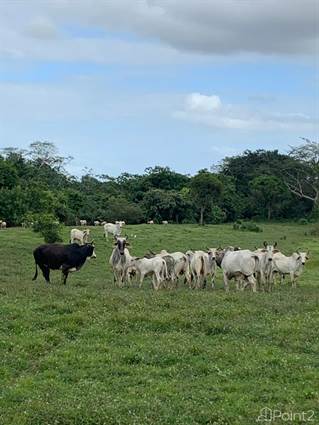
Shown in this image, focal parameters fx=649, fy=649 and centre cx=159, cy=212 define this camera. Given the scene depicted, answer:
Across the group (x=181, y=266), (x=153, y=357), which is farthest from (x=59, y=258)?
(x=153, y=357)

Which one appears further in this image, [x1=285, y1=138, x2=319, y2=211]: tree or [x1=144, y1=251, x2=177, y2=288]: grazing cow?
[x1=285, y1=138, x2=319, y2=211]: tree

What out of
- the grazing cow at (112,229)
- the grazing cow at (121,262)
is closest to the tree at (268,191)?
the grazing cow at (112,229)

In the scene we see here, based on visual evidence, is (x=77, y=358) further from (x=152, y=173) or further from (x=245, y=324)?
(x=152, y=173)

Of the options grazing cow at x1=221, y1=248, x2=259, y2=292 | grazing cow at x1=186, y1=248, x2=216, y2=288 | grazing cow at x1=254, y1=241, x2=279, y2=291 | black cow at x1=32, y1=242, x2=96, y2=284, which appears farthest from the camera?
grazing cow at x1=186, y1=248, x2=216, y2=288

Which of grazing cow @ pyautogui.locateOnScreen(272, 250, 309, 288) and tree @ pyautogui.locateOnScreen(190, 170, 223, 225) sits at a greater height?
tree @ pyautogui.locateOnScreen(190, 170, 223, 225)

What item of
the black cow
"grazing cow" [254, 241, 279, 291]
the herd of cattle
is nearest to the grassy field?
the herd of cattle

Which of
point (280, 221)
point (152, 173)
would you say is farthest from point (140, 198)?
point (280, 221)

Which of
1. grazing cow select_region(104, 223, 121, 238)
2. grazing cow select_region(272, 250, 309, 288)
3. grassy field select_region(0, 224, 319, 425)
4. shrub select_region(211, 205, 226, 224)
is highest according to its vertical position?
shrub select_region(211, 205, 226, 224)

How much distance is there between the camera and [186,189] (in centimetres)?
7338

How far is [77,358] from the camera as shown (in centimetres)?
1133

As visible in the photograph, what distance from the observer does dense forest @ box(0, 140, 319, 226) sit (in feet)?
213

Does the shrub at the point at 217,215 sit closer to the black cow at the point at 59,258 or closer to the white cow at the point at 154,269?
the white cow at the point at 154,269

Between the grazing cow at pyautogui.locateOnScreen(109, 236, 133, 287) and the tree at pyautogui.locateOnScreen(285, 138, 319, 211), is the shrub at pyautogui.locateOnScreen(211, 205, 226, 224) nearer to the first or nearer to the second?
the tree at pyautogui.locateOnScreen(285, 138, 319, 211)

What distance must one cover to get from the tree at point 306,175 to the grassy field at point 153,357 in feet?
219
